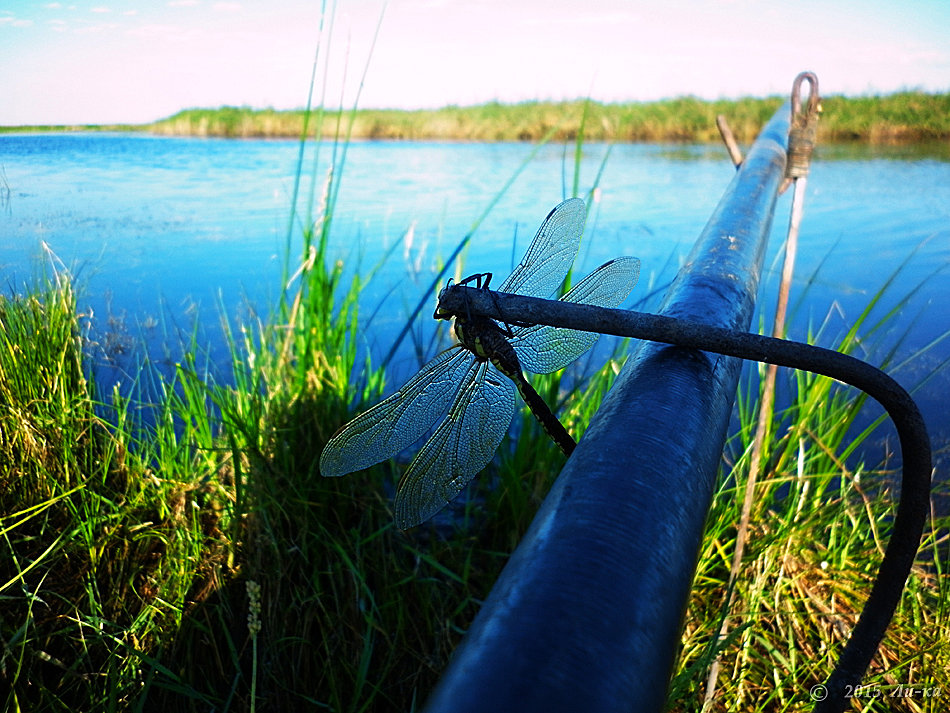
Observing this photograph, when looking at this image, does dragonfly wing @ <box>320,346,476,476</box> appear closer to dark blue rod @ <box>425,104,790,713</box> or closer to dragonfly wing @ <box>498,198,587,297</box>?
dragonfly wing @ <box>498,198,587,297</box>

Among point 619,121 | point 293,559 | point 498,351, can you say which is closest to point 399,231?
point 293,559

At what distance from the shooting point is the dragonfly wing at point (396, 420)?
88 centimetres

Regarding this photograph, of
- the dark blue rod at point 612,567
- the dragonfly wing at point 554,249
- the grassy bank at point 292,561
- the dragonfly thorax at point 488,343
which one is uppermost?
the dragonfly wing at point 554,249

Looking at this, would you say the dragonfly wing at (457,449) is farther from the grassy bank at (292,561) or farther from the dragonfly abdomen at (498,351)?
the grassy bank at (292,561)

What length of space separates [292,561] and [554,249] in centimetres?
126

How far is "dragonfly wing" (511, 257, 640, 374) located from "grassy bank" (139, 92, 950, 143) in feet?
A: 36.9

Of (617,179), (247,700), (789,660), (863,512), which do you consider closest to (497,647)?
(247,700)

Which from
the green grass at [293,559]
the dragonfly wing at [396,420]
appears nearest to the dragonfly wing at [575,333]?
the dragonfly wing at [396,420]

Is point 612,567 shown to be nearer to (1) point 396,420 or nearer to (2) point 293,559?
(1) point 396,420

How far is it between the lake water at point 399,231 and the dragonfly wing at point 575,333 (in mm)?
1150

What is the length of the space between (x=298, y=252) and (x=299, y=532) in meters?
3.08

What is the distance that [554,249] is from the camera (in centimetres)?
102

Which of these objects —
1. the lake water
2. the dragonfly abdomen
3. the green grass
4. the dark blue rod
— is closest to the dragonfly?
the dragonfly abdomen

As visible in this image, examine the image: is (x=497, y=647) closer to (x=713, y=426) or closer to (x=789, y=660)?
(x=713, y=426)
